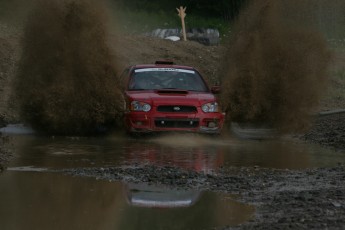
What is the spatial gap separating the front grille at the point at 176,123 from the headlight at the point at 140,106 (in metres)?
0.28

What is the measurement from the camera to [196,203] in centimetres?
1077

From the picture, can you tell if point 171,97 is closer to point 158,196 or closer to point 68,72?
point 68,72

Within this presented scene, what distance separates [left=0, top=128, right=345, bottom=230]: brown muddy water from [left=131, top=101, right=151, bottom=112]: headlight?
62cm

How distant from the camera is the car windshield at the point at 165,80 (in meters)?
19.4

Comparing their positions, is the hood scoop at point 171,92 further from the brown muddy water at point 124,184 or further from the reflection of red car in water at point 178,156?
the reflection of red car in water at point 178,156

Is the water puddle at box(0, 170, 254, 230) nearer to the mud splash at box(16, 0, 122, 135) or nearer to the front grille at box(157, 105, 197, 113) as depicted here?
the front grille at box(157, 105, 197, 113)

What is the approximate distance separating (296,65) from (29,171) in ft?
32.4

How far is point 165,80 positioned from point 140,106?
5.55 ft

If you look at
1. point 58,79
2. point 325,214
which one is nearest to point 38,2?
point 58,79

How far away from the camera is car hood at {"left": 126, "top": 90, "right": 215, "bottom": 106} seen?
1819cm

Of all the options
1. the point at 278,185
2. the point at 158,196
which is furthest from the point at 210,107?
the point at 158,196

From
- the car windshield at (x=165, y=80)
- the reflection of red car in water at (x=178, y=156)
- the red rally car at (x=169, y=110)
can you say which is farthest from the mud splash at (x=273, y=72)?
the reflection of red car in water at (x=178, y=156)

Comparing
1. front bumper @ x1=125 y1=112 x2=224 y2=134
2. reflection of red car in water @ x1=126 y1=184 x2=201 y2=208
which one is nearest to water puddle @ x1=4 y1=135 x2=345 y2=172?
front bumper @ x1=125 y1=112 x2=224 y2=134

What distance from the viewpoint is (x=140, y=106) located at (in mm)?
18125
